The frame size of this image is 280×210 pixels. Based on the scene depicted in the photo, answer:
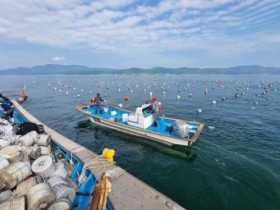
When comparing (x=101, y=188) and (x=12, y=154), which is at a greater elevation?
(x=101, y=188)

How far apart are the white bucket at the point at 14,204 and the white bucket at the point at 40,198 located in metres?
0.28

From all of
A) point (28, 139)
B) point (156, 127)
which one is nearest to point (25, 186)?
point (28, 139)

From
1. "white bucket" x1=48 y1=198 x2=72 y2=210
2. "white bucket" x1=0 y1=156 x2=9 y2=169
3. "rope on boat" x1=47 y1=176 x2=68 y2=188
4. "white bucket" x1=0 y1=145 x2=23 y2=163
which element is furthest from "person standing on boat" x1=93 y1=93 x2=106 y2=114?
"white bucket" x1=48 y1=198 x2=72 y2=210

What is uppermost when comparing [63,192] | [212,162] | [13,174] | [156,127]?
[13,174]

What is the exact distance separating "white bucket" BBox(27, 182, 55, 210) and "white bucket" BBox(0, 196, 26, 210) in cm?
28

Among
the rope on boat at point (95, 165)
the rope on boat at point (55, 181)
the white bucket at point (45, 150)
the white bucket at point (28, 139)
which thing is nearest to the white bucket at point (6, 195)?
the rope on boat at point (55, 181)

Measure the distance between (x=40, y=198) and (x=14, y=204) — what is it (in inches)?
27.7

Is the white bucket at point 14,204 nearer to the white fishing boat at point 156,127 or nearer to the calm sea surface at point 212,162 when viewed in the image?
the calm sea surface at point 212,162

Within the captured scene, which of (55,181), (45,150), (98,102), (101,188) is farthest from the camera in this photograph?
(98,102)

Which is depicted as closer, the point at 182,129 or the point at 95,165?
the point at 95,165

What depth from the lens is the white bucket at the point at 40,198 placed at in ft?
19.0

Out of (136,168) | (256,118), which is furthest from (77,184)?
(256,118)

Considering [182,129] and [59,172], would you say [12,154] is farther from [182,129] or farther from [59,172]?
[182,129]

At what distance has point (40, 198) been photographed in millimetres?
5848
